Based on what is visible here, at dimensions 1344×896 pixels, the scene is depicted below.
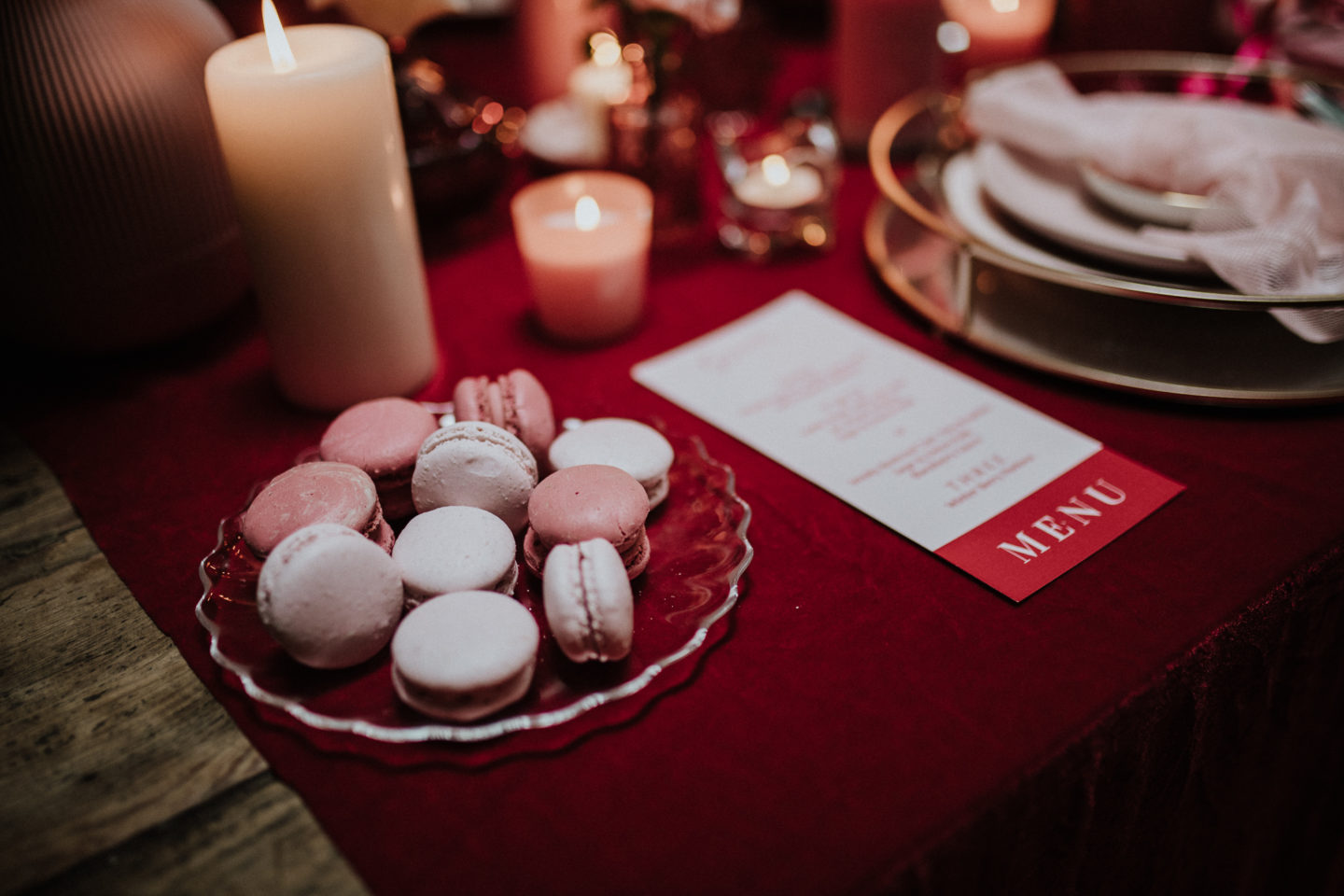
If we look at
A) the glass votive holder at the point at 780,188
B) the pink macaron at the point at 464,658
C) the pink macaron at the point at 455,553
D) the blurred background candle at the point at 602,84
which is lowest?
the pink macaron at the point at 464,658

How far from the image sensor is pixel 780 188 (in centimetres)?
81

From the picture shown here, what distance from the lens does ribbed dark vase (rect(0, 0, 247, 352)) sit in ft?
1.80

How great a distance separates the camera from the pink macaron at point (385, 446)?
0.49 meters

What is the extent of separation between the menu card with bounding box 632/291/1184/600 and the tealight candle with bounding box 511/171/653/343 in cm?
6

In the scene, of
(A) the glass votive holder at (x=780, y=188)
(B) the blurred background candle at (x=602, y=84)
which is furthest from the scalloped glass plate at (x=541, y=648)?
(B) the blurred background candle at (x=602, y=84)

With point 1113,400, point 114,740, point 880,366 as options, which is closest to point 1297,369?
point 1113,400

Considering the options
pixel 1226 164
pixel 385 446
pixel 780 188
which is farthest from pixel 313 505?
pixel 1226 164

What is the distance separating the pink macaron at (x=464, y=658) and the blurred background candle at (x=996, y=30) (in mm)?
815

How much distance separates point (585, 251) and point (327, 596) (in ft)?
1.17

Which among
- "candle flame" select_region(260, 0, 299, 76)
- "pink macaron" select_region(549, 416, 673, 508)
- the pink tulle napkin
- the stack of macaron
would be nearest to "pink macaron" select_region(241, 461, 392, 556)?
the stack of macaron

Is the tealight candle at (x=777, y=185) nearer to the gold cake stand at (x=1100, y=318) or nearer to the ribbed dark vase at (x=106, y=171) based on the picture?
the gold cake stand at (x=1100, y=318)

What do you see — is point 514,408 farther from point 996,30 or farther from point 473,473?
point 996,30

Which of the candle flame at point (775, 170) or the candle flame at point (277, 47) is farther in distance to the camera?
the candle flame at point (775, 170)

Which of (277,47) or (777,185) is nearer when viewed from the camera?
(277,47)
